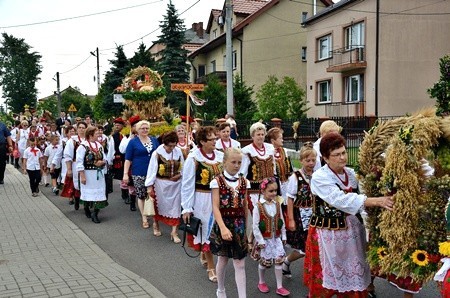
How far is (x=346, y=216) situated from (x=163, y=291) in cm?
247

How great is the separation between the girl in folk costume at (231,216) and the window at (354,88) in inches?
926

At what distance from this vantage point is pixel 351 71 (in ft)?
92.1

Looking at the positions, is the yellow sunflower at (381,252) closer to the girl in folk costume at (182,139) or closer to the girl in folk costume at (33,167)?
the girl in folk costume at (182,139)

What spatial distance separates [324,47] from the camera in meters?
31.4

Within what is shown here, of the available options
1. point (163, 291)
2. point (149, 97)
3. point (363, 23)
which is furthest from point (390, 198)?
point (363, 23)

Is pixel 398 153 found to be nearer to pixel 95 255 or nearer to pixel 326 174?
pixel 326 174

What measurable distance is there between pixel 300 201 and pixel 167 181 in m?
2.99

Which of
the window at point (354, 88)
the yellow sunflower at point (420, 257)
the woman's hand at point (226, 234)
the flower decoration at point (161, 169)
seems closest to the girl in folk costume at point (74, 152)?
the flower decoration at point (161, 169)

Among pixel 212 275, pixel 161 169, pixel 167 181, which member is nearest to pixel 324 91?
pixel 167 181

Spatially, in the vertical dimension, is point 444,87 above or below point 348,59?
below

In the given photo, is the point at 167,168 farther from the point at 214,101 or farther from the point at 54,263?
the point at 214,101

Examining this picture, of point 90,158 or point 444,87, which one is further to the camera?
point 444,87

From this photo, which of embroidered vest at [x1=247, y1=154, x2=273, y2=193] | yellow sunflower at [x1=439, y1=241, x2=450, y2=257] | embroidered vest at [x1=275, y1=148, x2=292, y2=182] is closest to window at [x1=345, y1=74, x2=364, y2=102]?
embroidered vest at [x1=275, y1=148, x2=292, y2=182]

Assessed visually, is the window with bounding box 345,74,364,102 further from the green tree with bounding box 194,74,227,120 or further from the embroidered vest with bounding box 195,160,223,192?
the embroidered vest with bounding box 195,160,223,192
